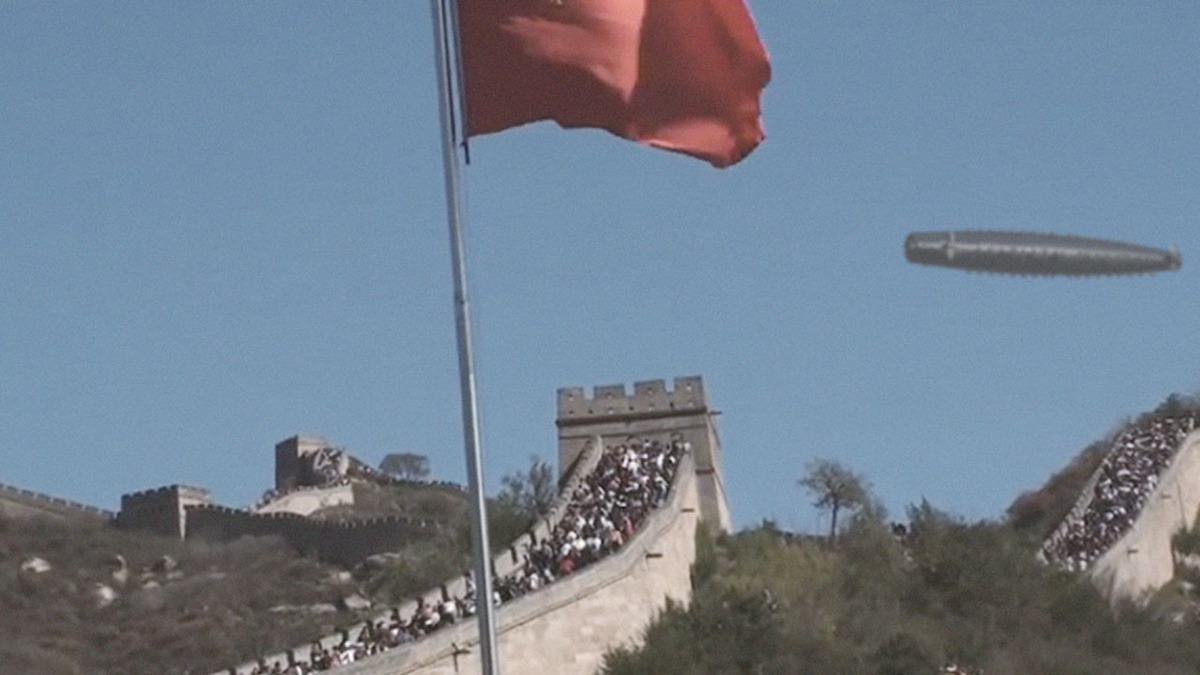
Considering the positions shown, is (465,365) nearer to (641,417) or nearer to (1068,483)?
(641,417)

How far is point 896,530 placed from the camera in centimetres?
4981

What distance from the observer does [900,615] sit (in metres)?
41.3

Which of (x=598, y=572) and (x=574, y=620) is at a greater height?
(x=598, y=572)

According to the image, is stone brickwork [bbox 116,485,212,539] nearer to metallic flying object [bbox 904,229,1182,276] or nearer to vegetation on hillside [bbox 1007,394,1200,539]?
vegetation on hillside [bbox 1007,394,1200,539]

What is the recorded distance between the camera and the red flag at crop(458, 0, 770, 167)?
46.9 feet

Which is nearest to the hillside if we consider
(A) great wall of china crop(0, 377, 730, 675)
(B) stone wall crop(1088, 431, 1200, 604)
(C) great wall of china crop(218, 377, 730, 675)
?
(A) great wall of china crop(0, 377, 730, 675)

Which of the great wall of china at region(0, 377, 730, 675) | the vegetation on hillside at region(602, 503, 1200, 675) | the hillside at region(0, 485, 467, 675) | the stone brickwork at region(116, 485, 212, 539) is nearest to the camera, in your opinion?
the great wall of china at region(0, 377, 730, 675)

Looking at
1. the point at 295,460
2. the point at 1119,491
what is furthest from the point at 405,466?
the point at 1119,491

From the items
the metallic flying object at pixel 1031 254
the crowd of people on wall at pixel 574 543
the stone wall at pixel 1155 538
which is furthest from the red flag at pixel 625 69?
the stone wall at pixel 1155 538

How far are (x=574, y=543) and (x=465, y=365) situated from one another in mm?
23285

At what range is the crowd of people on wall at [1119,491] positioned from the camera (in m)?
50.4

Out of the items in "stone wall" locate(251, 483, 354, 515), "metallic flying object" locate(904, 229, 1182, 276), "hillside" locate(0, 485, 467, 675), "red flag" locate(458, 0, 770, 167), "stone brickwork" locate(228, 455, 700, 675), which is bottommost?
"metallic flying object" locate(904, 229, 1182, 276)

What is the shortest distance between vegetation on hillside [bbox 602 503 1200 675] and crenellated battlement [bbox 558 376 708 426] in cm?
328

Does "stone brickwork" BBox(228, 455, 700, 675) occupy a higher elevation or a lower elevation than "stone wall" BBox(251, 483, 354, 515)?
lower
